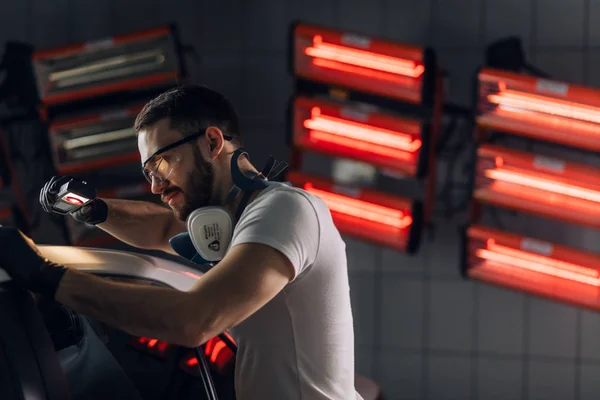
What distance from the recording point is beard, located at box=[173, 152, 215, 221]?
6.50 feet

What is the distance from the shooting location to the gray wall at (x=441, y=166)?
5223 mm

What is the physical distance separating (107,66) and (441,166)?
2.02 meters

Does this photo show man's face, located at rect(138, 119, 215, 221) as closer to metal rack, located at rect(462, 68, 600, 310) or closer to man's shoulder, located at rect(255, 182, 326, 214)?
man's shoulder, located at rect(255, 182, 326, 214)

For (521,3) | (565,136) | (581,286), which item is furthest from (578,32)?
(581,286)

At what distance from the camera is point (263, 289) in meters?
1.67

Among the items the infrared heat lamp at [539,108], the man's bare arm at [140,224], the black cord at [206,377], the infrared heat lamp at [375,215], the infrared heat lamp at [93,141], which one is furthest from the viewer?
the infrared heat lamp at [93,141]

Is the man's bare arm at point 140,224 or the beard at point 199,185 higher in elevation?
the beard at point 199,185

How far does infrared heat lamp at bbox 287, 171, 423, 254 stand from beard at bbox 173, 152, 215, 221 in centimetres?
287

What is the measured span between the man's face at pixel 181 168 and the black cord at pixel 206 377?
1.17 feet

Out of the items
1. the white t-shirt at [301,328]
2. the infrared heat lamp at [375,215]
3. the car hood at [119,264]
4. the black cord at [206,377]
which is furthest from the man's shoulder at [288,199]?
the infrared heat lamp at [375,215]

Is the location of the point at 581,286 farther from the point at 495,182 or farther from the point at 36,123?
the point at 36,123

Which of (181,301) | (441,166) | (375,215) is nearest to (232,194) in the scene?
(181,301)

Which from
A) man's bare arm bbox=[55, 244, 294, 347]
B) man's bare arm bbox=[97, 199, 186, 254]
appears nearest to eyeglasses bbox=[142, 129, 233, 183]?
man's bare arm bbox=[55, 244, 294, 347]

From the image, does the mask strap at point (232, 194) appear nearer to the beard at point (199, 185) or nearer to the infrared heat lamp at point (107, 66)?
the beard at point (199, 185)
